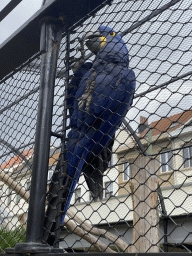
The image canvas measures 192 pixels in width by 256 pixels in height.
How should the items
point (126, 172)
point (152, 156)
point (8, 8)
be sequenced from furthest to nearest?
point (126, 172), point (152, 156), point (8, 8)

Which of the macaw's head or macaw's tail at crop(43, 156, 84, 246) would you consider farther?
the macaw's head

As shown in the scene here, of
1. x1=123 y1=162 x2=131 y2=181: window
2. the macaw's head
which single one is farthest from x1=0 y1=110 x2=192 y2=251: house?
the macaw's head

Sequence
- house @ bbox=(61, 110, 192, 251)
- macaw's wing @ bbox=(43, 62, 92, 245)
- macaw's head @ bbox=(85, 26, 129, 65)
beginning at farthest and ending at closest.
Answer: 1. macaw's head @ bbox=(85, 26, 129, 65)
2. macaw's wing @ bbox=(43, 62, 92, 245)
3. house @ bbox=(61, 110, 192, 251)

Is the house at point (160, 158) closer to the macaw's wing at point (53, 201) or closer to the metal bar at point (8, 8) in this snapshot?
the macaw's wing at point (53, 201)

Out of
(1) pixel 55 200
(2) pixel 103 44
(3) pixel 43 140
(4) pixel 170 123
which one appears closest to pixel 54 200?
(1) pixel 55 200

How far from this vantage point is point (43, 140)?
0.71m

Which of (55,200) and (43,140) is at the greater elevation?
(43,140)

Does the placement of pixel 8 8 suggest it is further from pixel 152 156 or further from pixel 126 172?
pixel 126 172

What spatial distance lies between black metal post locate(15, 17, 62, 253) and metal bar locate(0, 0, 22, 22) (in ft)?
0.50

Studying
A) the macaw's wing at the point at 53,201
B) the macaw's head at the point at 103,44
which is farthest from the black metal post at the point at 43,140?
the macaw's head at the point at 103,44

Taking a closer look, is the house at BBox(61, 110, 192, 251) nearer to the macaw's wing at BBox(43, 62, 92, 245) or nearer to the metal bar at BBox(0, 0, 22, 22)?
the macaw's wing at BBox(43, 62, 92, 245)

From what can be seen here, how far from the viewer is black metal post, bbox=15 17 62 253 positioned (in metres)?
0.63

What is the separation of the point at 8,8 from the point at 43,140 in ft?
1.55

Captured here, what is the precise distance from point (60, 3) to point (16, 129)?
42 cm
